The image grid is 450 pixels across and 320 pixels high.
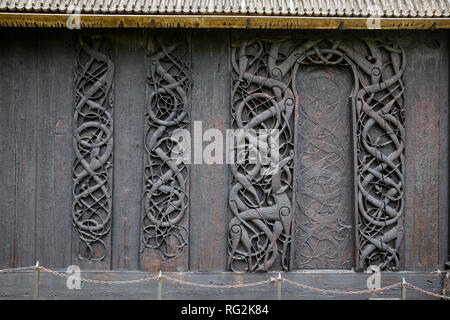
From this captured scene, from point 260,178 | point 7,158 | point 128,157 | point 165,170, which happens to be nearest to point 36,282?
point 7,158

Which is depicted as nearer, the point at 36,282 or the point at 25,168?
the point at 36,282

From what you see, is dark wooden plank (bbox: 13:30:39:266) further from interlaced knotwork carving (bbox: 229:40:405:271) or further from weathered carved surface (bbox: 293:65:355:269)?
weathered carved surface (bbox: 293:65:355:269)

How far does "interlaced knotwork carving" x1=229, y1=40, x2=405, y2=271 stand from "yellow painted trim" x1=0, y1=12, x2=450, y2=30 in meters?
0.36

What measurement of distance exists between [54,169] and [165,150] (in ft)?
4.28

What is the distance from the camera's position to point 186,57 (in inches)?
192

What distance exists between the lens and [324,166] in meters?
4.95

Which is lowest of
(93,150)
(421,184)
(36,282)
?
(36,282)

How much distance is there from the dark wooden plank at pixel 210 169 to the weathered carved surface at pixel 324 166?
2.90 ft

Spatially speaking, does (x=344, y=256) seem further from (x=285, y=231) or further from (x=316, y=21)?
(x=316, y=21)

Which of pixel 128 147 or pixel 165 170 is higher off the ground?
pixel 128 147

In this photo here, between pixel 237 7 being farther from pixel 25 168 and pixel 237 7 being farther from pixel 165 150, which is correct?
pixel 25 168

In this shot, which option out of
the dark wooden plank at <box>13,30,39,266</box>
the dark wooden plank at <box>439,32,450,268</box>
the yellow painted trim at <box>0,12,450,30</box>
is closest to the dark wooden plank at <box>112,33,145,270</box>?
the yellow painted trim at <box>0,12,450,30</box>
